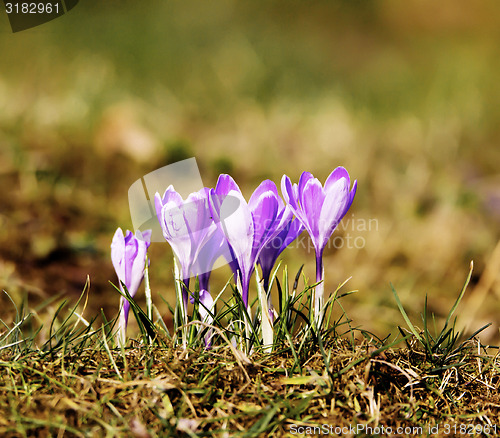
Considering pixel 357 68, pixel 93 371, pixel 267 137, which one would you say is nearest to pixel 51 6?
pixel 267 137

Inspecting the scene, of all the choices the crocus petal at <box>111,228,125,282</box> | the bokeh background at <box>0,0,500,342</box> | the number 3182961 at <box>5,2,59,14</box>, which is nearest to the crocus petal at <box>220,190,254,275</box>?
the crocus petal at <box>111,228,125,282</box>

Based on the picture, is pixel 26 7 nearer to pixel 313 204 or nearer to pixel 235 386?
pixel 313 204

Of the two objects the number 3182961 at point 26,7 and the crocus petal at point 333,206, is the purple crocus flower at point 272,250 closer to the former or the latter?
the crocus petal at point 333,206

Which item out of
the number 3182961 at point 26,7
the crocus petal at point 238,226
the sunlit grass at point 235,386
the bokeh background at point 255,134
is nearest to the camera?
the sunlit grass at point 235,386

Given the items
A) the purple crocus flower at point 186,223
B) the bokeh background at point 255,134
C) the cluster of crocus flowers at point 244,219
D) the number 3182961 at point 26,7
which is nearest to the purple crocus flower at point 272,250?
the cluster of crocus flowers at point 244,219

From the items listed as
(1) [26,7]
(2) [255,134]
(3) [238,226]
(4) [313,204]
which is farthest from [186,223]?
(1) [26,7]

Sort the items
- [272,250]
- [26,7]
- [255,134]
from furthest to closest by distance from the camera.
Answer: [26,7]
[255,134]
[272,250]
